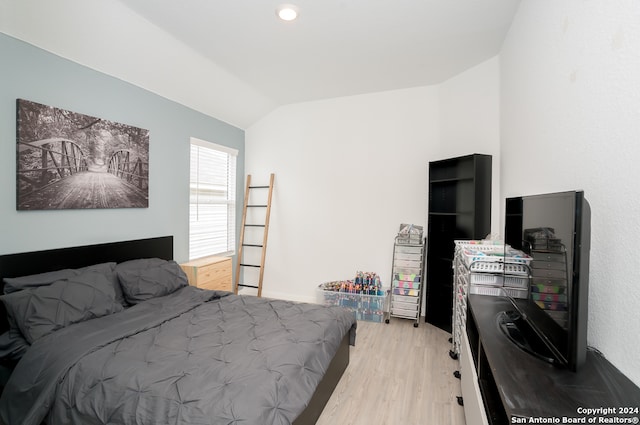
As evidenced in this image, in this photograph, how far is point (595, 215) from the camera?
49.0 inches

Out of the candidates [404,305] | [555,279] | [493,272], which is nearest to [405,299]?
[404,305]

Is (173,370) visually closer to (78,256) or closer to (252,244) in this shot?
(78,256)

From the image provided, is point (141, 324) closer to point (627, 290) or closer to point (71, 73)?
point (71, 73)

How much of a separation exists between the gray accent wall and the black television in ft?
10.5

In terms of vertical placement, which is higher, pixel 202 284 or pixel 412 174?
pixel 412 174

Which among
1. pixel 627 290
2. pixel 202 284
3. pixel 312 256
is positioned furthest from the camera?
pixel 312 256

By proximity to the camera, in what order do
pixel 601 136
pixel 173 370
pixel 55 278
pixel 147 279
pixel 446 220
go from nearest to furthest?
pixel 601 136 → pixel 173 370 → pixel 55 278 → pixel 147 279 → pixel 446 220

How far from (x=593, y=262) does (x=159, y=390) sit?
199cm

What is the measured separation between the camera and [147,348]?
5.99 feet

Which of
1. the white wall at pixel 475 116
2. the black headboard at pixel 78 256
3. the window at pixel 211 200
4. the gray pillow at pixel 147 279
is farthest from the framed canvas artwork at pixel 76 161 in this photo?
the white wall at pixel 475 116

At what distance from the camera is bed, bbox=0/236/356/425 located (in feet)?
4.71

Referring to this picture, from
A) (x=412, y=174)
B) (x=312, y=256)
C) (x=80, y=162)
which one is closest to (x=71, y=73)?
(x=80, y=162)

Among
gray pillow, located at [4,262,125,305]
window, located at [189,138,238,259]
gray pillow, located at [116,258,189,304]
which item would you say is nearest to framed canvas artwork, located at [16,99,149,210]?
gray pillow, located at [4,262,125,305]

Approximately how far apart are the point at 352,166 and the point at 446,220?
1.39 m
